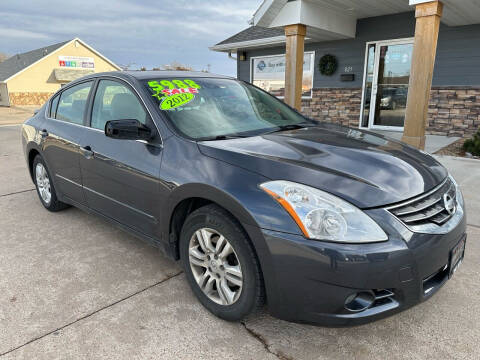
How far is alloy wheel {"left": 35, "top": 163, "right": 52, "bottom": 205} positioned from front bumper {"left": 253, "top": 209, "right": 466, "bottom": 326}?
10.5 ft

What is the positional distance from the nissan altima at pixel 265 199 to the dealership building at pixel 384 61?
14.0ft

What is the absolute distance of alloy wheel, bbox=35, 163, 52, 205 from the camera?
160 inches

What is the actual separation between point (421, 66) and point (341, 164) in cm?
516

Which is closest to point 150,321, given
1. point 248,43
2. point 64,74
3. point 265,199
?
point 265,199

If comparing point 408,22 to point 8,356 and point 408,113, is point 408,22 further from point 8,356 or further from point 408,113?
point 8,356

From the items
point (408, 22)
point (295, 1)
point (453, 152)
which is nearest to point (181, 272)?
point (453, 152)

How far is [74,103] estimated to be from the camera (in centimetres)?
358

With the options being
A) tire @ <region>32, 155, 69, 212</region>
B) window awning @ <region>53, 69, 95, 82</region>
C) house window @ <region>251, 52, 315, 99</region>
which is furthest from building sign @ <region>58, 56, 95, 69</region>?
tire @ <region>32, 155, 69, 212</region>

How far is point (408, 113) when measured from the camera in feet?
21.4

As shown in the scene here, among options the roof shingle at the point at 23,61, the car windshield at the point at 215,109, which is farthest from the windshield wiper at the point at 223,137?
the roof shingle at the point at 23,61

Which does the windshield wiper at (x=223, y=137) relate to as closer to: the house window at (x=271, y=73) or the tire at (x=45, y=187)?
the tire at (x=45, y=187)

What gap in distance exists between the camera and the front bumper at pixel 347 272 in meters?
1.68

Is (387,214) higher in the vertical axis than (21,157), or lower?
higher

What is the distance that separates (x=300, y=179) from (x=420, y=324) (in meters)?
1.22
